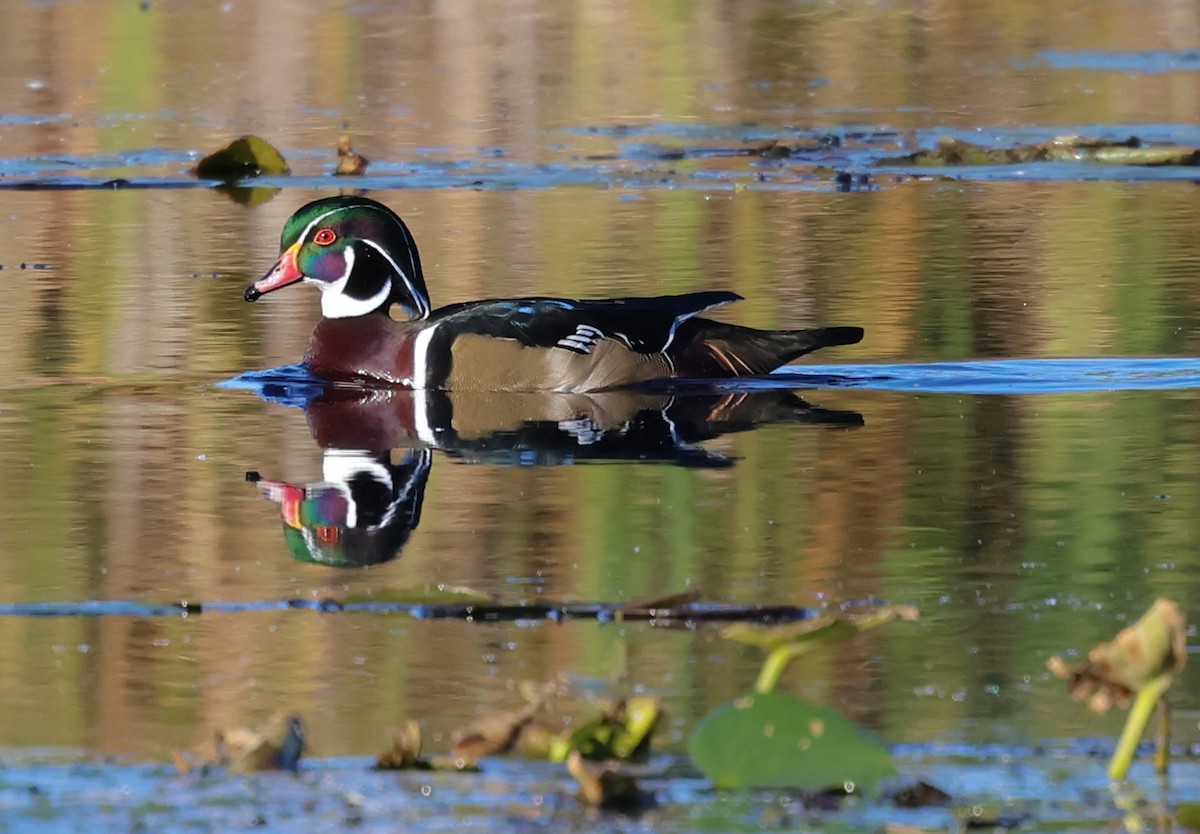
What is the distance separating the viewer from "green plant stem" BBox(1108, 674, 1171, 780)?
3949 mm

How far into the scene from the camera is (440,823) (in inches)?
157

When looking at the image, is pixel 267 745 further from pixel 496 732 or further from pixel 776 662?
pixel 776 662

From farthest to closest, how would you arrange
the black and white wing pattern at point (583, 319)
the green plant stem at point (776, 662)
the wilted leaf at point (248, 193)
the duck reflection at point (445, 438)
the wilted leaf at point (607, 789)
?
1. the wilted leaf at point (248, 193)
2. the black and white wing pattern at point (583, 319)
3. the duck reflection at point (445, 438)
4. the green plant stem at point (776, 662)
5. the wilted leaf at point (607, 789)

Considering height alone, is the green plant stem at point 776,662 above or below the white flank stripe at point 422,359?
below

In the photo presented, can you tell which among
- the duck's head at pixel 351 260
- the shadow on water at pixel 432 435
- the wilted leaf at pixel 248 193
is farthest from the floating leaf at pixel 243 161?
the shadow on water at pixel 432 435

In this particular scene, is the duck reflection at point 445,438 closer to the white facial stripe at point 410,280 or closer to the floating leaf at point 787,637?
the white facial stripe at point 410,280

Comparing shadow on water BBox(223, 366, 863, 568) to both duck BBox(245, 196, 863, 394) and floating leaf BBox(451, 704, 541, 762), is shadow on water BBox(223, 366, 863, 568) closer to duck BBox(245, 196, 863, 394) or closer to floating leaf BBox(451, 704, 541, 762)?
duck BBox(245, 196, 863, 394)

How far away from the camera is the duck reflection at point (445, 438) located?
21.7 ft

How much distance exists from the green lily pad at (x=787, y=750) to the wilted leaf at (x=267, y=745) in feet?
2.21

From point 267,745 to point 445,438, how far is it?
4056 millimetres

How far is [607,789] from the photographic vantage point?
13.3 ft

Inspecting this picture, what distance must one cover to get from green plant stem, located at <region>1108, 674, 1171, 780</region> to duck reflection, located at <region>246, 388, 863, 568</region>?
8.16ft

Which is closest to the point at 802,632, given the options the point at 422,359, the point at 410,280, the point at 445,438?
the point at 445,438

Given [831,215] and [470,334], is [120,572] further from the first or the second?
[831,215]
